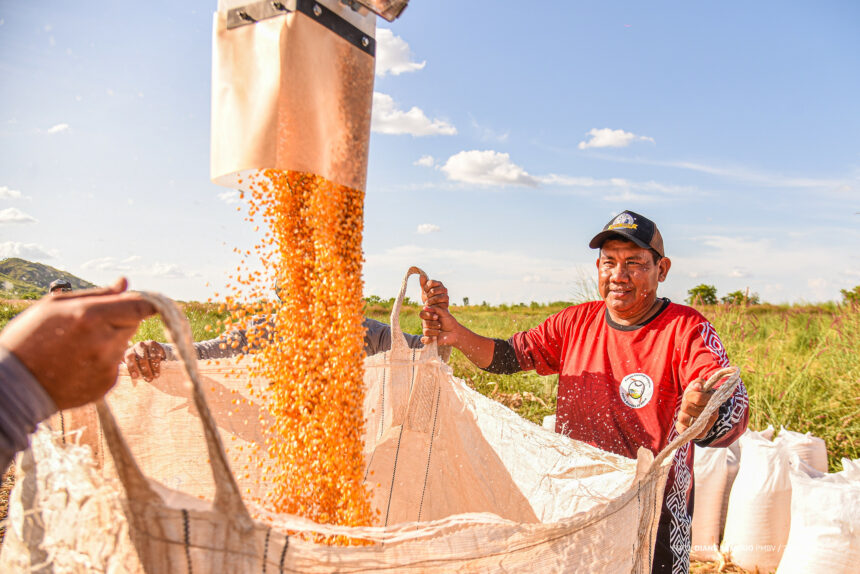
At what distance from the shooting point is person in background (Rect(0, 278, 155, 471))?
0.62 metres

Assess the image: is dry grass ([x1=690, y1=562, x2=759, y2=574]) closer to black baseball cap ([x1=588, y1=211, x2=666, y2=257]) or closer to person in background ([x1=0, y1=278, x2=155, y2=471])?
black baseball cap ([x1=588, y1=211, x2=666, y2=257])

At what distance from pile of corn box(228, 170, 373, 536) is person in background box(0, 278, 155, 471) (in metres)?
0.84

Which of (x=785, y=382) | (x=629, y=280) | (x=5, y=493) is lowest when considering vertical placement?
(x=5, y=493)

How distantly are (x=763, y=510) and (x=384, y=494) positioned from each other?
210 cm

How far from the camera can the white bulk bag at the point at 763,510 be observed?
9.83 feet

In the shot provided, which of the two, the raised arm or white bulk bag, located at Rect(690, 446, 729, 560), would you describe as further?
white bulk bag, located at Rect(690, 446, 729, 560)

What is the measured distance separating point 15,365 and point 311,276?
969mm

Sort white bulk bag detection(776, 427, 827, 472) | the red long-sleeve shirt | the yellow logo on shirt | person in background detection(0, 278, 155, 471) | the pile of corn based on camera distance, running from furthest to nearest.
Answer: white bulk bag detection(776, 427, 827, 472), the yellow logo on shirt, the red long-sleeve shirt, the pile of corn, person in background detection(0, 278, 155, 471)

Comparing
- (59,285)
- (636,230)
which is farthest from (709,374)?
(59,285)

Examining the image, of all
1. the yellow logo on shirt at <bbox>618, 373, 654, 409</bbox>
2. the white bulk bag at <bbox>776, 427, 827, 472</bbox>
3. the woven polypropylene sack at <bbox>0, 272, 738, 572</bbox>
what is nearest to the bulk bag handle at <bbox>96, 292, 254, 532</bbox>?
the woven polypropylene sack at <bbox>0, 272, 738, 572</bbox>

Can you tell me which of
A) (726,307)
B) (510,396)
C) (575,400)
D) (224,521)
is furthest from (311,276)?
(726,307)

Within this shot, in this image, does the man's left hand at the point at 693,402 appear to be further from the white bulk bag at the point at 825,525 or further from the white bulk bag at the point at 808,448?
the white bulk bag at the point at 808,448

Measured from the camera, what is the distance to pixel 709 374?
1.61 metres

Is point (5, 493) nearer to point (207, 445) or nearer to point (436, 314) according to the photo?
point (436, 314)
